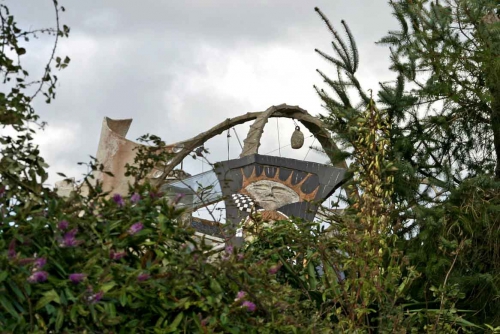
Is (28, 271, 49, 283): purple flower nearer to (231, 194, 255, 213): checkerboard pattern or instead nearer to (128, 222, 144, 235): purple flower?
(128, 222, 144, 235): purple flower

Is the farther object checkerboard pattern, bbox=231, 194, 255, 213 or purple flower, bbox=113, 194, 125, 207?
checkerboard pattern, bbox=231, 194, 255, 213

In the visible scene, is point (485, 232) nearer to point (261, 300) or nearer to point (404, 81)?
point (404, 81)

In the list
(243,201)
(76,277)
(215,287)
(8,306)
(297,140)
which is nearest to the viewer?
(8,306)

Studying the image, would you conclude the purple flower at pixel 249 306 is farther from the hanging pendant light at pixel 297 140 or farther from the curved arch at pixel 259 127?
the hanging pendant light at pixel 297 140

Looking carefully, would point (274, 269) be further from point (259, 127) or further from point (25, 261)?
point (259, 127)

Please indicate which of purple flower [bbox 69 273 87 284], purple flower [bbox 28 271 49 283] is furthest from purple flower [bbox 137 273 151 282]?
purple flower [bbox 28 271 49 283]

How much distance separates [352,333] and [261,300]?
1444 millimetres

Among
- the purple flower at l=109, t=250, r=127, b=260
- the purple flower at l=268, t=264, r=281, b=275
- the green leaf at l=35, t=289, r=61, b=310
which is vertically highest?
the purple flower at l=268, t=264, r=281, b=275

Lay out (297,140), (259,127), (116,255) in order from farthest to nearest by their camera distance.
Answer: (297,140)
(259,127)
(116,255)

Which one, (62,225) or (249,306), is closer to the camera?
(62,225)

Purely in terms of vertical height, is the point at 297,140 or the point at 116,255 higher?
the point at 297,140

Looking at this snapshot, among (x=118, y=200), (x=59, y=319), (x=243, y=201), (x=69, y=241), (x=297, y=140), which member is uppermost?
(x=297, y=140)

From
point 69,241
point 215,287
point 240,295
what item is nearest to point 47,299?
point 69,241

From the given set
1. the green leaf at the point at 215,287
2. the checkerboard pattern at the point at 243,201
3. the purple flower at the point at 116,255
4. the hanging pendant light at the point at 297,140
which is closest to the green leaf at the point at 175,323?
the green leaf at the point at 215,287
